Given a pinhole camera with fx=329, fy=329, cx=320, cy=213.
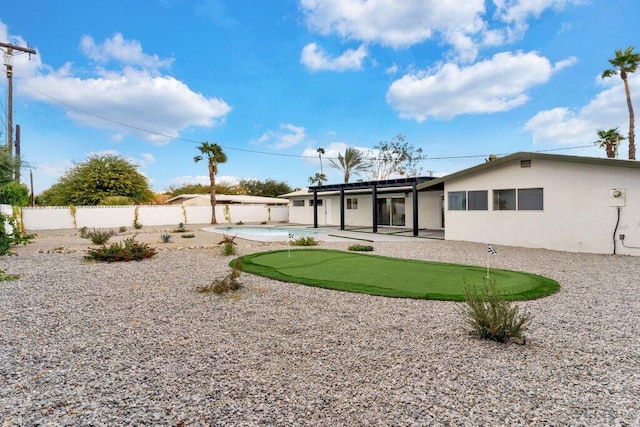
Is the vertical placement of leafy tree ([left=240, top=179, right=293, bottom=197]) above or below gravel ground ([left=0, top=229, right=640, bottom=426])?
above

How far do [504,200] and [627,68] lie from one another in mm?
16380

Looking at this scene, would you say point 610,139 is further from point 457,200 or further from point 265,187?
point 265,187

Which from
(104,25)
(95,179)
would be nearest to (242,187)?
(95,179)

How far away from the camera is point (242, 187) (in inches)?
2151

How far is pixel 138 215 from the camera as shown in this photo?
27.0m

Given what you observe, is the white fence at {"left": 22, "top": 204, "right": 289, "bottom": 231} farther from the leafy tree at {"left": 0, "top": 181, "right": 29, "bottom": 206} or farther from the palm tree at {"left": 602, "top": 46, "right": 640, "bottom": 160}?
the palm tree at {"left": 602, "top": 46, "right": 640, "bottom": 160}

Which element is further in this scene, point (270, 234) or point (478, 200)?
point (270, 234)

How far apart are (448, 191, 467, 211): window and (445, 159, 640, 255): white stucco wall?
0.57 m

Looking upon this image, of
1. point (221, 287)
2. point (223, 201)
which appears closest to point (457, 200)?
point (221, 287)

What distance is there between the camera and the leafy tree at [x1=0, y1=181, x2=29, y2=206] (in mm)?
15594

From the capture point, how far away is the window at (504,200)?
40.1 feet

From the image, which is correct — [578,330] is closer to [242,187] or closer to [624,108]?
[624,108]

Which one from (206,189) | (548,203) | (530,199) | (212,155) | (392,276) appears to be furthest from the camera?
(206,189)

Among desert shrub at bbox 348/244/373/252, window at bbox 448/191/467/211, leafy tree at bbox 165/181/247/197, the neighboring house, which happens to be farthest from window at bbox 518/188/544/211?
leafy tree at bbox 165/181/247/197
